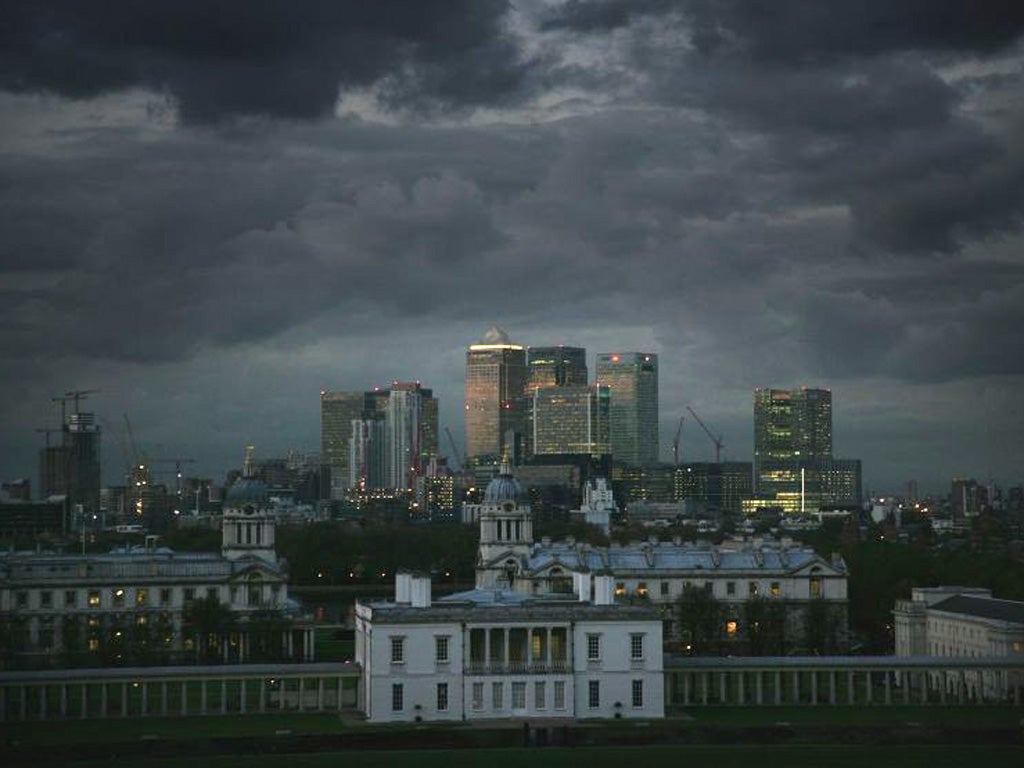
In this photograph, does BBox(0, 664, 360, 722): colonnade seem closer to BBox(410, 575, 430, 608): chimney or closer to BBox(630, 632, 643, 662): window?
BBox(410, 575, 430, 608): chimney

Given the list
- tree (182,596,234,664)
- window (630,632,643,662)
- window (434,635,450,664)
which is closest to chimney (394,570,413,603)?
window (434,635,450,664)

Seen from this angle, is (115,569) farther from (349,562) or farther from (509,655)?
(349,562)

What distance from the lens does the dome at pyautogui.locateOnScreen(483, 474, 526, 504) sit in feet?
463

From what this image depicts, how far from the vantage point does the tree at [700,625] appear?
376ft

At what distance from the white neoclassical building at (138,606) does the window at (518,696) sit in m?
29.7

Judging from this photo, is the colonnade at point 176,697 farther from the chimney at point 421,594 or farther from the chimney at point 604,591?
the chimney at point 604,591

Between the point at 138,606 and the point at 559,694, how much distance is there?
43.2 meters

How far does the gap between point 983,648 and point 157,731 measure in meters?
41.3

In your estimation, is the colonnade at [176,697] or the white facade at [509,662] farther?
the colonnade at [176,697]

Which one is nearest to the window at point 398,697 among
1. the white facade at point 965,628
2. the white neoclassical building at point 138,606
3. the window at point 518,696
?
the window at point 518,696

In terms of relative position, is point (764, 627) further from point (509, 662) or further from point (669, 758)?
point (669, 758)

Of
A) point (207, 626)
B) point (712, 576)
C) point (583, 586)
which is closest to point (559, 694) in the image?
point (583, 586)

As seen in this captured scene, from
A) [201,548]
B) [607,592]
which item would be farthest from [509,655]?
[201,548]

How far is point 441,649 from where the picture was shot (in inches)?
3415
